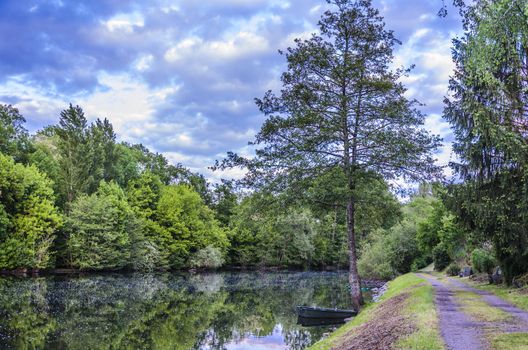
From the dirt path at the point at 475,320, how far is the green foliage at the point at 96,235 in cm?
4230

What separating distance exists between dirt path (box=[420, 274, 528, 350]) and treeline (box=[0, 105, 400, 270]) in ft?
20.8

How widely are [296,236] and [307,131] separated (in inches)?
2393

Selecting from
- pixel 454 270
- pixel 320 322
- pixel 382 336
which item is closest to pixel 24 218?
pixel 320 322

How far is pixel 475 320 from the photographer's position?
12.9 meters

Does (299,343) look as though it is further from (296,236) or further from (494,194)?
(296,236)

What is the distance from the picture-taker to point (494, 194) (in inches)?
774

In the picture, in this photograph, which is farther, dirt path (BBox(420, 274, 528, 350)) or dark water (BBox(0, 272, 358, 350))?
dark water (BBox(0, 272, 358, 350))

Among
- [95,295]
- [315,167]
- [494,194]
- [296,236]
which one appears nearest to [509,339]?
[494,194]

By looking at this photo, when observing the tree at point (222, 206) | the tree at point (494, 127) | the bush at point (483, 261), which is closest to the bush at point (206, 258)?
the tree at point (222, 206)

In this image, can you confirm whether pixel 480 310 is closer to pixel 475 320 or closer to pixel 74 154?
pixel 475 320

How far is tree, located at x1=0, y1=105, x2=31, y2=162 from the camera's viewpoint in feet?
185

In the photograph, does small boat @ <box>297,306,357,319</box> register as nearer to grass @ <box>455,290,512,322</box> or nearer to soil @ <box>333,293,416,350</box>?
grass @ <box>455,290,512,322</box>

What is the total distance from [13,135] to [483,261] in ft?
204

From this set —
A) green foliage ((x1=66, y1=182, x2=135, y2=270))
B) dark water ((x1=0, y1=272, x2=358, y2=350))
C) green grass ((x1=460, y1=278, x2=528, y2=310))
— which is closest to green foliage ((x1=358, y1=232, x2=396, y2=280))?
dark water ((x1=0, y1=272, x2=358, y2=350))
